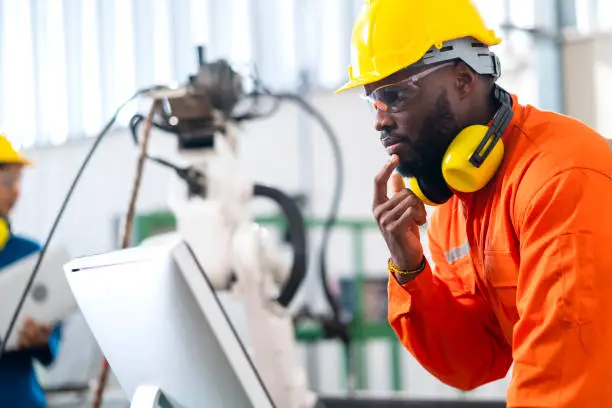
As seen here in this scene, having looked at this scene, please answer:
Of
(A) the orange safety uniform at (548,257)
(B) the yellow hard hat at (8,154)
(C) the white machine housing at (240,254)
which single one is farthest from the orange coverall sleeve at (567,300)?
(B) the yellow hard hat at (8,154)

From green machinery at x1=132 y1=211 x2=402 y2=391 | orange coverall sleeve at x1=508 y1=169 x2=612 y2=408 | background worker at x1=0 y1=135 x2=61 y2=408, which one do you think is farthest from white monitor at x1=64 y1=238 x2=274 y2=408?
green machinery at x1=132 y1=211 x2=402 y2=391

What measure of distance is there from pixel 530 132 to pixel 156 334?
640 millimetres

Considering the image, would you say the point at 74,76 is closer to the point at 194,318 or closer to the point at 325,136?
the point at 325,136

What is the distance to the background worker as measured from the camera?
2.29 metres

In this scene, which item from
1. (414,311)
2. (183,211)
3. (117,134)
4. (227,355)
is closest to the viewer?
(227,355)

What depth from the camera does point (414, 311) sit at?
1402 millimetres

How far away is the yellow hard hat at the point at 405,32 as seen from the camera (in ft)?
4.06

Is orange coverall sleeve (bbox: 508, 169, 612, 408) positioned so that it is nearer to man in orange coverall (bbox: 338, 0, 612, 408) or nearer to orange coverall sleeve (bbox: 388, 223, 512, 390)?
man in orange coverall (bbox: 338, 0, 612, 408)

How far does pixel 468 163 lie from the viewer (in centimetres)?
119

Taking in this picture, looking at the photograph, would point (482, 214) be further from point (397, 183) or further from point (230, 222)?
point (230, 222)

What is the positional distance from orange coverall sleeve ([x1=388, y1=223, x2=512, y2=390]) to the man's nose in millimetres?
272

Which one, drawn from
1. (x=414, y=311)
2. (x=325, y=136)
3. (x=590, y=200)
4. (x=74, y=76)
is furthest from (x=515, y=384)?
(x=74, y=76)

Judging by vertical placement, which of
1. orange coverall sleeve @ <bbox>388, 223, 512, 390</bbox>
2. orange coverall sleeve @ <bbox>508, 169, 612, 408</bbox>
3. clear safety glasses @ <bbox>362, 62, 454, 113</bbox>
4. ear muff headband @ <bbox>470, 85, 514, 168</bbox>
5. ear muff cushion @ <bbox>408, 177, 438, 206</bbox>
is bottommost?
orange coverall sleeve @ <bbox>388, 223, 512, 390</bbox>

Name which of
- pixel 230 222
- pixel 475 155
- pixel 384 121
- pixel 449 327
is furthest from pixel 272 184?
pixel 475 155
